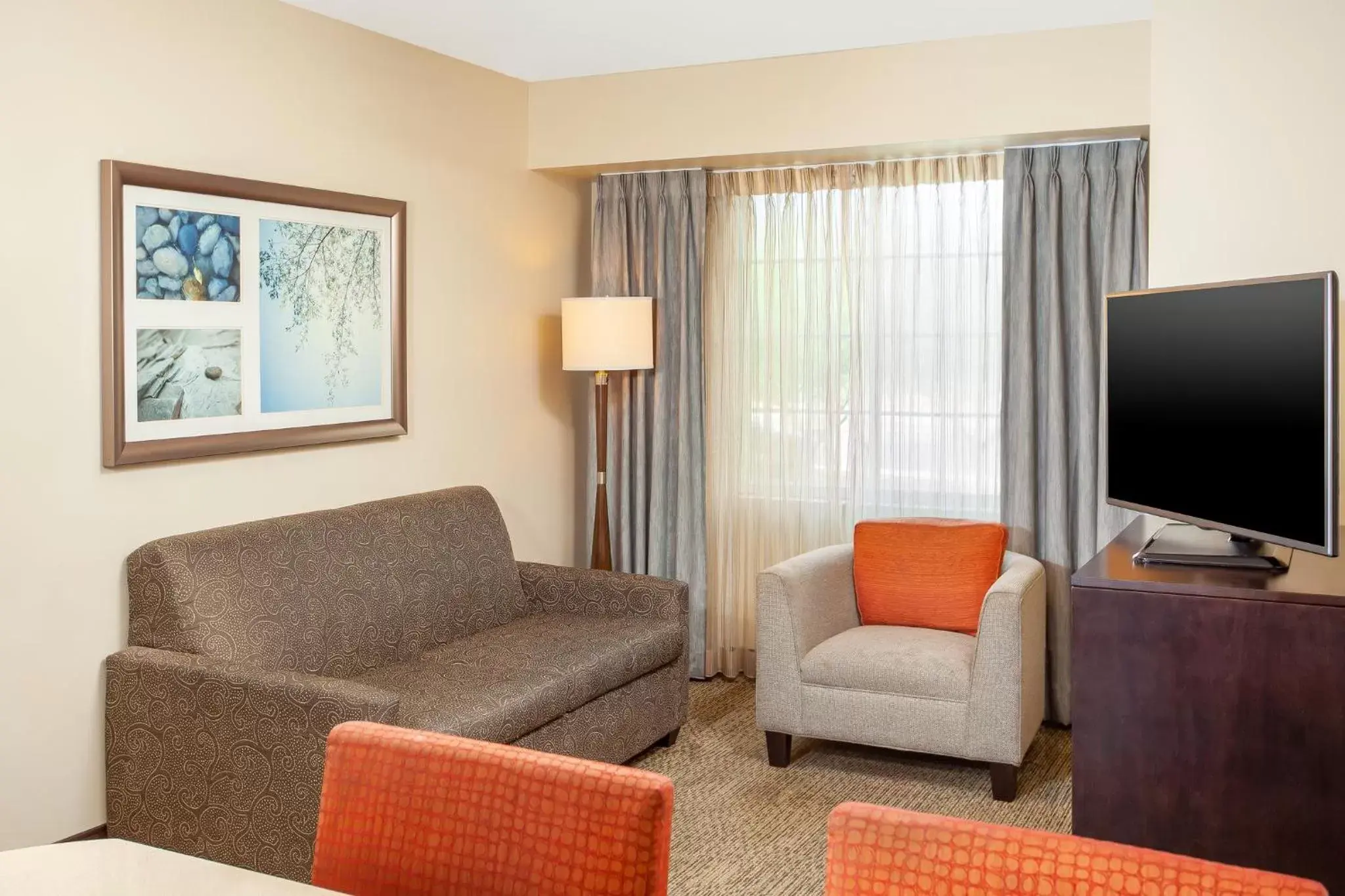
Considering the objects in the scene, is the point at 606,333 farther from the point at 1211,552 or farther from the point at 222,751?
the point at 1211,552

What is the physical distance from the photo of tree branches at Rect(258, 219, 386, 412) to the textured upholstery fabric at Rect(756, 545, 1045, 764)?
1560 millimetres

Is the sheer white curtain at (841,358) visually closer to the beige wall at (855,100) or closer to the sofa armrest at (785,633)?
the beige wall at (855,100)

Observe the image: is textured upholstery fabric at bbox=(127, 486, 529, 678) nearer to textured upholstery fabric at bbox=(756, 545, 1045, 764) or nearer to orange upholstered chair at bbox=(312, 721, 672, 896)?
textured upholstery fabric at bbox=(756, 545, 1045, 764)

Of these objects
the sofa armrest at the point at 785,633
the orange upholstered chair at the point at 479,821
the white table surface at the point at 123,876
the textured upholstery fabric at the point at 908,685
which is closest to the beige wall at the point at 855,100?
the textured upholstery fabric at the point at 908,685

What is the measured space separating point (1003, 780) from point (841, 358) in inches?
72.4

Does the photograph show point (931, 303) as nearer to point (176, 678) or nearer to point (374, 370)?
point (374, 370)

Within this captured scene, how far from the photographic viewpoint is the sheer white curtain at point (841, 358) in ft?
15.1

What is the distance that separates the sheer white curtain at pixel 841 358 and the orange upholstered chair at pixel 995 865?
3591 millimetres

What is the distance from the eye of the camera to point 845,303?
4.84 meters

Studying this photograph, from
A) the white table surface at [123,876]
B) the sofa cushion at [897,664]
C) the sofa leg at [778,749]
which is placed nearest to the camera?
the white table surface at [123,876]

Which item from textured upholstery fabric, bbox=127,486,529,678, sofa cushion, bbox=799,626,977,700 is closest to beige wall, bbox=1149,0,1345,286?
sofa cushion, bbox=799,626,977,700

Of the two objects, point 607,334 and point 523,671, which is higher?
point 607,334

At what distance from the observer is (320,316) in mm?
3936

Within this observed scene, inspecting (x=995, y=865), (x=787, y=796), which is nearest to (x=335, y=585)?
(x=787, y=796)
